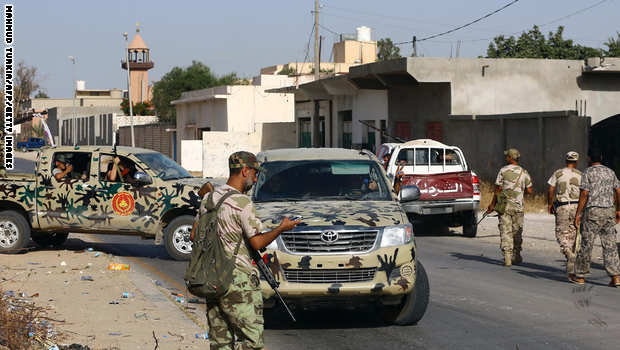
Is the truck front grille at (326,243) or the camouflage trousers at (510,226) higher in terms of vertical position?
the truck front grille at (326,243)

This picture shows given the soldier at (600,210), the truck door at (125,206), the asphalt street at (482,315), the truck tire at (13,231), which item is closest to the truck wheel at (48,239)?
the truck tire at (13,231)

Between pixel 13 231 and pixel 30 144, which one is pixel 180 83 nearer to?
pixel 30 144

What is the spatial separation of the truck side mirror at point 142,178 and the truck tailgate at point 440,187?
618 cm

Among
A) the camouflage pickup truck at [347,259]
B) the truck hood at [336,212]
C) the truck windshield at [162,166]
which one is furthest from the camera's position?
the truck windshield at [162,166]

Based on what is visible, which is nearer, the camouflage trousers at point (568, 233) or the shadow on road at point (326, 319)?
the shadow on road at point (326, 319)

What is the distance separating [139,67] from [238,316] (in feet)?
386

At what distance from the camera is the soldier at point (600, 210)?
1166 centimetres

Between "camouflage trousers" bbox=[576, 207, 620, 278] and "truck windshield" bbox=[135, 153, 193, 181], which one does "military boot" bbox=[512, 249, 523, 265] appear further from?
"truck windshield" bbox=[135, 153, 193, 181]

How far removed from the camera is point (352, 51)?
92.8 meters

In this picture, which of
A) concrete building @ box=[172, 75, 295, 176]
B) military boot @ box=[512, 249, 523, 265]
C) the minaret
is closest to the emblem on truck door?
military boot @ box=[512, 249, 523, 265]

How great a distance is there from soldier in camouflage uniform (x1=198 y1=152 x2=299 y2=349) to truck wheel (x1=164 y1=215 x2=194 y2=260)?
8.69 m

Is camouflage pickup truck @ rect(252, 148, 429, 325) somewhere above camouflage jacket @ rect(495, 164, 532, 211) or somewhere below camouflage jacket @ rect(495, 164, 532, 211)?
below

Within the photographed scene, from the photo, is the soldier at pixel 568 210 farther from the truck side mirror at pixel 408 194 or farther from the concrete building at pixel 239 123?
the concrete building at pixel 239 123

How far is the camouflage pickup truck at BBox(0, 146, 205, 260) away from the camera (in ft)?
47.7
